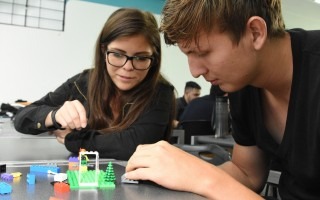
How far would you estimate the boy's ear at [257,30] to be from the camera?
729 millimetres

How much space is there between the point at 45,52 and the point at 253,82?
368 cm

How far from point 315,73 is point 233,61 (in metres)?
0.19

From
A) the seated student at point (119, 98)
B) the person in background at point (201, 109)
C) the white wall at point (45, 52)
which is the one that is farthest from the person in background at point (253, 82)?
the white wall at point (45, 52)

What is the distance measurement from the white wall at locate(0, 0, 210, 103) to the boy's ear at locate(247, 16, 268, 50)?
3.31 metres

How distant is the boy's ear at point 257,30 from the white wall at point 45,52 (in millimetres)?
3308

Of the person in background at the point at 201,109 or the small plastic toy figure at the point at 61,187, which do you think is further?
the person in background at the point at 201,109

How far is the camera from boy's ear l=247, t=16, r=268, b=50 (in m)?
0.73

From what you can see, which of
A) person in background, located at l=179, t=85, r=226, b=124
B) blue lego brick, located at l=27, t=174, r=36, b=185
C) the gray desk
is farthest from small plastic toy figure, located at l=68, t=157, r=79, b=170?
person in background, located at l=179, t=85, r=226, b=124

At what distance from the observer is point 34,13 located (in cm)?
397

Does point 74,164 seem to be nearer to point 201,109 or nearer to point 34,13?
point 201,109

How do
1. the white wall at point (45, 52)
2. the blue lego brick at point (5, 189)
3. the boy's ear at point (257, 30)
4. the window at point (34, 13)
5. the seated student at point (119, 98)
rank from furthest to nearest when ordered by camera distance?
1. the white wall at point (45, 52)
2. the window at point (34, 13)
3. the seated student at point (119, 98)
4. the boy's ear at point (257, 30)
5. the blue lego brick at point (5, 189)

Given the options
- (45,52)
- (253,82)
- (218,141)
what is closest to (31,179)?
(253,82)

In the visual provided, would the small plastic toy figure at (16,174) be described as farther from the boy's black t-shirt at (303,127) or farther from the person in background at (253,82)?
the boy's black t-shirt at (303,127)

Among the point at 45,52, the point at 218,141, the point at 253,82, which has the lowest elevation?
the point at 218,141
